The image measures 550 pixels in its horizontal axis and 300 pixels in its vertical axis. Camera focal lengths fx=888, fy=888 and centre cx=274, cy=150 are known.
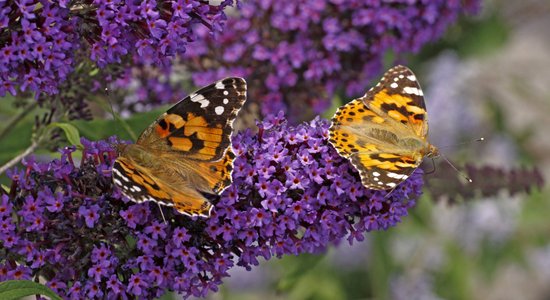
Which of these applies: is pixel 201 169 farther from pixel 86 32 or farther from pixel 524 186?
pixel 524 186

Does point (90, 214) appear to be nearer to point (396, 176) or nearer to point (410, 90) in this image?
point (396, 176)

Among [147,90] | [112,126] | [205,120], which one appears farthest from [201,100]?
[147,90]

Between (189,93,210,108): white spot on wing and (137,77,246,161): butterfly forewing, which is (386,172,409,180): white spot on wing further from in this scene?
(189,93,210,108): white spot on wing

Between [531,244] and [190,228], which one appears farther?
[531,244]

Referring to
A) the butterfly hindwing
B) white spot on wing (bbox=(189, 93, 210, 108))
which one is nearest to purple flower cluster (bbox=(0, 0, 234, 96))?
white spot on wing (bbox=(189, 93, 210, 108))

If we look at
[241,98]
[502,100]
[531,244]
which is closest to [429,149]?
[241,98]

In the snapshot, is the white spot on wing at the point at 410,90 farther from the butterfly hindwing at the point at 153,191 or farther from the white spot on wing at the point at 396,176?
the butterfly hindwing at the point at 153,191

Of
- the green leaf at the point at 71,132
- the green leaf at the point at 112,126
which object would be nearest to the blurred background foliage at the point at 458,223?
the green leaf at the point at 112,126
